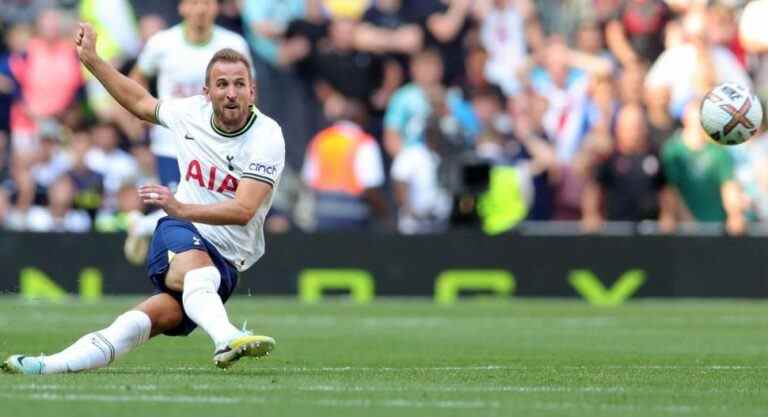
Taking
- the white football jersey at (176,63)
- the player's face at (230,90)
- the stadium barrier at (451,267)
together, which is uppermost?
the white football jersey at (176,63)

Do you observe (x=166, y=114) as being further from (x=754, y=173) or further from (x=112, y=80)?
(x=754, y=173)

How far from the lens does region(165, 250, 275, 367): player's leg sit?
28.9 ft

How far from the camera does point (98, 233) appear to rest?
64.5 ft

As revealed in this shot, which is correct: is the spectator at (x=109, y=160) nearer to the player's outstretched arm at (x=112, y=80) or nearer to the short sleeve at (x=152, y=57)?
the short sleeve at (x=152, y=57)

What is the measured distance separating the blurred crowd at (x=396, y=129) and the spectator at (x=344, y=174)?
19mm

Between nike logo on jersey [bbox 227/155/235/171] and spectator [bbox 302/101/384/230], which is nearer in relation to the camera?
nike logo on jersey [bbox 227/155/235/171]

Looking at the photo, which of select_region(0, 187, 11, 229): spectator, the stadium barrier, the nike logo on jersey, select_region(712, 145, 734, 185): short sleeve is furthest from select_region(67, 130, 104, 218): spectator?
the nike logo on jersey

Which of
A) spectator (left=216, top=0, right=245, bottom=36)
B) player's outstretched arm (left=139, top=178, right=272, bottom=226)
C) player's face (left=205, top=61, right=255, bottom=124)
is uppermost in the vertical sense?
spectator (left=216, top=0, right=245, bottom=36)

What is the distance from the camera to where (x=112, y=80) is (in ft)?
32.3

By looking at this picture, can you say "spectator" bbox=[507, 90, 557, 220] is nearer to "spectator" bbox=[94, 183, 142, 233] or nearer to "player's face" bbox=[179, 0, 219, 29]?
"spectator" bbox=[94, 183, 142, 233]

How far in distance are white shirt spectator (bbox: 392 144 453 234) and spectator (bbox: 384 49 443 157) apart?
0.62 feet

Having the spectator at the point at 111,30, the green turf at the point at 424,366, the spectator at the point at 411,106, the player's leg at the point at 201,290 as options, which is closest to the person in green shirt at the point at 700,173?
the green turf at the point at 424,366

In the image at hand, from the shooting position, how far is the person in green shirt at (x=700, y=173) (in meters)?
20.3

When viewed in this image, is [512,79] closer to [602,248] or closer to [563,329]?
[602,248]
